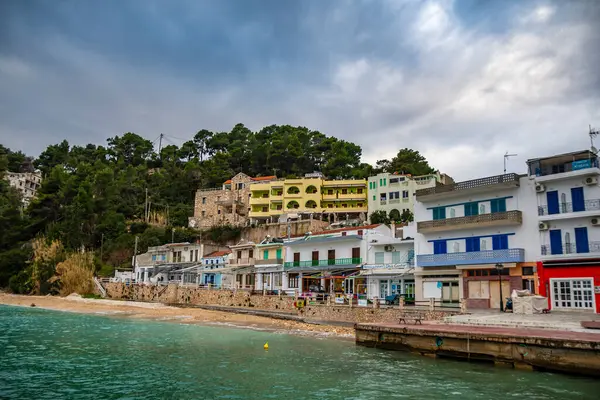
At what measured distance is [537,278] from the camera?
→ 2850 cm

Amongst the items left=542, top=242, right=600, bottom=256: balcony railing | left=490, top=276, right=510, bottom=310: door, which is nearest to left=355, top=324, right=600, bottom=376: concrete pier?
left=490, top=276, right=510, bottom=310: door

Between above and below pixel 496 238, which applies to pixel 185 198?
above

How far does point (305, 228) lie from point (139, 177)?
150 ft

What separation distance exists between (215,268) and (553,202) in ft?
130

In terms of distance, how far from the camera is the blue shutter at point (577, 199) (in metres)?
27.7

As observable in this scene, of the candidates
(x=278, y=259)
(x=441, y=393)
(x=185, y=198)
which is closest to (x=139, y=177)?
(x=185, y=198)

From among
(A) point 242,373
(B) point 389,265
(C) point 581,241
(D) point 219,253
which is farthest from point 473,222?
(D) point 219,253

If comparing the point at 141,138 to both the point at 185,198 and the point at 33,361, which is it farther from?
the point at 33,361

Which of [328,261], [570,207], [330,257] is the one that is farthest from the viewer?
[330,257]

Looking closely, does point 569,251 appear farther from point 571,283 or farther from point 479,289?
point 479,289

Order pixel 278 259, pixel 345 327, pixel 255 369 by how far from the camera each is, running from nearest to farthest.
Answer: pixel 255 369 → pixel 345 327 → pixel 278 259

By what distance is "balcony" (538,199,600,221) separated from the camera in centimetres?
2698

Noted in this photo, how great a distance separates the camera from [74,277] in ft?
192

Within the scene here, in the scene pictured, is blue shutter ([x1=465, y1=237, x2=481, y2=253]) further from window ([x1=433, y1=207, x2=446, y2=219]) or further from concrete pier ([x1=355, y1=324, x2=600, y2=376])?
concrete pier ([x1=355, y1=324, x2=600, y2=376])
